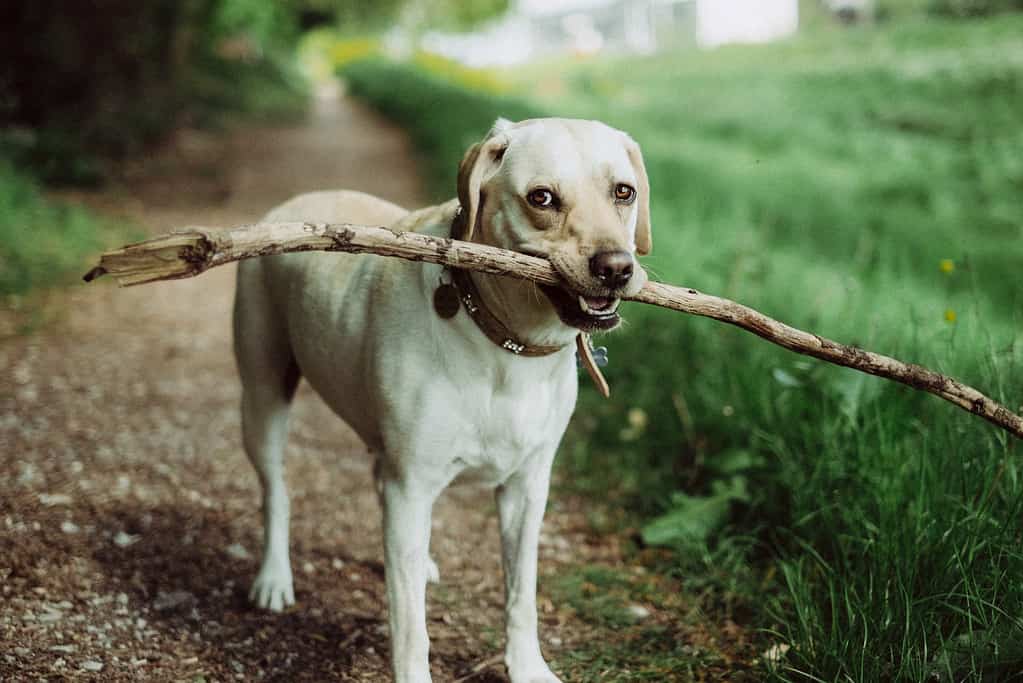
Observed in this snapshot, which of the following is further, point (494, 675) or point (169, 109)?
point (169, 109)

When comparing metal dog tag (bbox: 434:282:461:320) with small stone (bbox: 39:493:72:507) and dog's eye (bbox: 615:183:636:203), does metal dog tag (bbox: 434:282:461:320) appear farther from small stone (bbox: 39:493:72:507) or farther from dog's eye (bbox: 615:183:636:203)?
small stone (bbox: 39:493:72:507)

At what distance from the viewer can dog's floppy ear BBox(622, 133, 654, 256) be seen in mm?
2672

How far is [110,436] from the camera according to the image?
4.55m

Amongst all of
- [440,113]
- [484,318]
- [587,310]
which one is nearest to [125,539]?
[484,318]

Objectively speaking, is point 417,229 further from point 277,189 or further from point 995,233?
point 277,189

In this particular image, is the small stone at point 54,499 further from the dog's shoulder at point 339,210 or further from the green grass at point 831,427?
the green grass at point 831,427

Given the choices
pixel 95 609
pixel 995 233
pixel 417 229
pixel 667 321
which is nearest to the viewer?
pixel 417 229

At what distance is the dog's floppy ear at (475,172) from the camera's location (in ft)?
7.98

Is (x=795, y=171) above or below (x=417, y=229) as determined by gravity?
below

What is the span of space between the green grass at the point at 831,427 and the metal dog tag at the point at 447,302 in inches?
28.5

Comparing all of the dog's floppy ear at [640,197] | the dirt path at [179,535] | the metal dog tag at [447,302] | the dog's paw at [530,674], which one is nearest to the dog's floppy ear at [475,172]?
the metal dog tag at [447,302]

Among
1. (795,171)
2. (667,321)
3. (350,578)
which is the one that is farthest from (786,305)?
(795,171)

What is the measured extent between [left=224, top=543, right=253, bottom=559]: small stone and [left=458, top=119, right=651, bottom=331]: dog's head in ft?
6.22

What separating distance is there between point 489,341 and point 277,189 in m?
10.5
